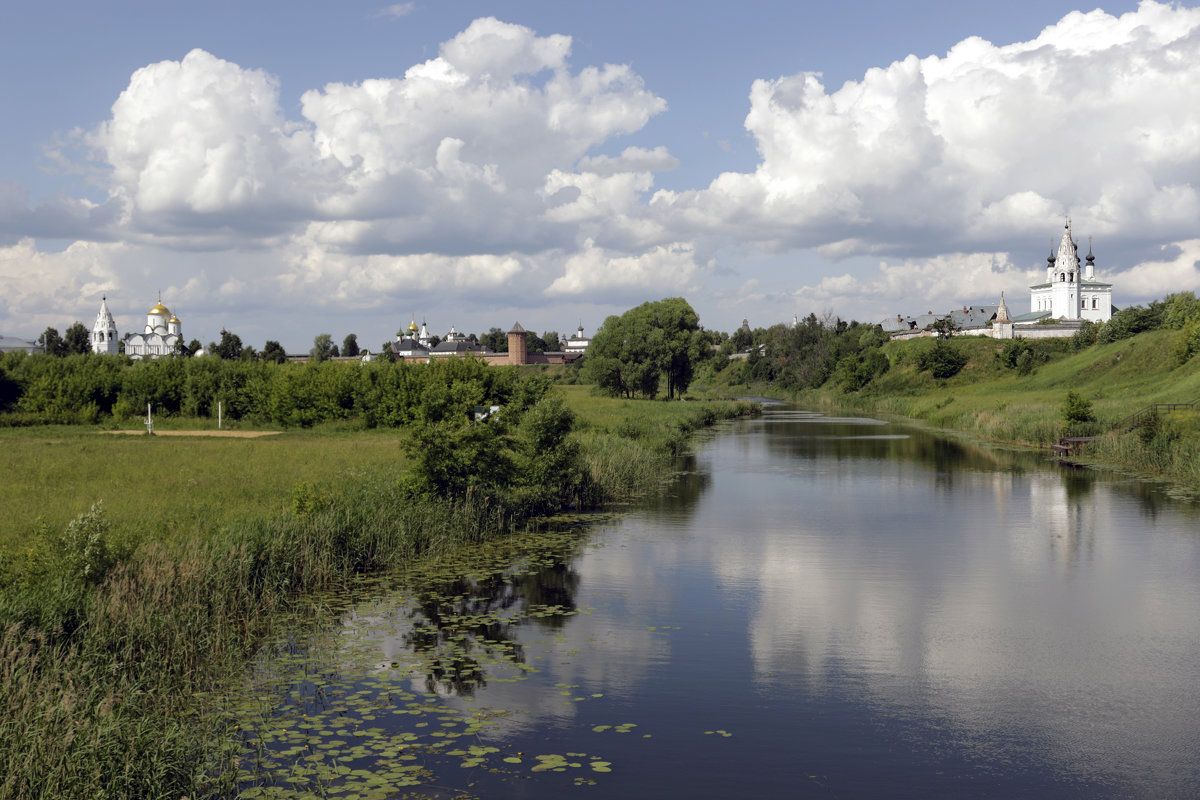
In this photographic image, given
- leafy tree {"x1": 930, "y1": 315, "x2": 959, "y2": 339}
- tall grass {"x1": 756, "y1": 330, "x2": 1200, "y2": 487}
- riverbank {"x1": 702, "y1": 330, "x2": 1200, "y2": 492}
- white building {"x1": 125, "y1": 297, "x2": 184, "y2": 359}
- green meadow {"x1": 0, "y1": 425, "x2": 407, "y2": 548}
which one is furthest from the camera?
white building {"x1": 125, "y1": 297, "x2": 184, "y2": 359}

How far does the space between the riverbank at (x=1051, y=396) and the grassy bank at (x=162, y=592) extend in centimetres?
3234

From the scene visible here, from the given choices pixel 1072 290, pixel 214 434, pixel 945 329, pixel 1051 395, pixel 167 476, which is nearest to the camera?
pixel 167 476

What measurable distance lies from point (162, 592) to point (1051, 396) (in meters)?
71.7

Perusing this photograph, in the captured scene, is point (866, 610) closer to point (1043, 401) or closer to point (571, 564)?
point (571, 564)

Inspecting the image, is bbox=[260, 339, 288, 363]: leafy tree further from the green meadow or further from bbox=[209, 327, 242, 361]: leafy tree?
the green meadow

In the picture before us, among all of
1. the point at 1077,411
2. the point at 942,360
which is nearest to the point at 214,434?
the point at 1077,411

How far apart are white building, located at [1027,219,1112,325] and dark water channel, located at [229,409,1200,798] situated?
153 metres

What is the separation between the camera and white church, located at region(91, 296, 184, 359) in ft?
596

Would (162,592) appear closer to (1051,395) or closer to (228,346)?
(1051,395)

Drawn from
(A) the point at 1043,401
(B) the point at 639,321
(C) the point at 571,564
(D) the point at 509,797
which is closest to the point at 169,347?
(B) the point at 639,321

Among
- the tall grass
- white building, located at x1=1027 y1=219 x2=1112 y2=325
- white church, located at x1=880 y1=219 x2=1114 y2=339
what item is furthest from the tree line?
white building, located at x1=1027 y1=219 x2=1112 y2=325

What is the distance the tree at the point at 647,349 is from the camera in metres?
99.5

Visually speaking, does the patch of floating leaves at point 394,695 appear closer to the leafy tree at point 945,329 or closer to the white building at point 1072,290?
the leafy tree at point 945,329

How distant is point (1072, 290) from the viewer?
16275cm
